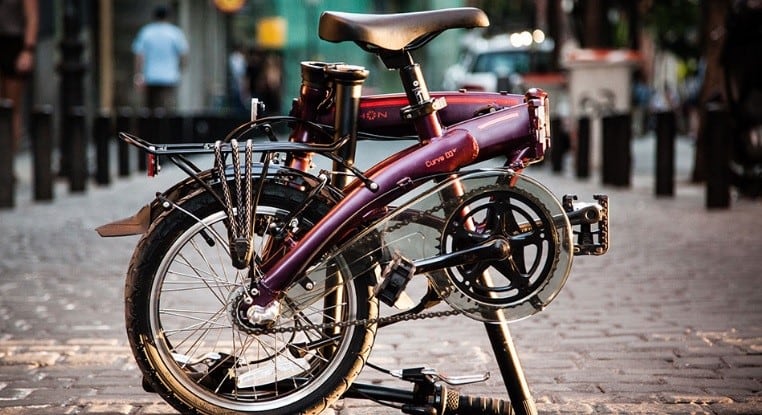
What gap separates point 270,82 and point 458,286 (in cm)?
3204

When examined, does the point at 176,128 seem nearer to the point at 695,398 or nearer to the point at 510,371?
the point at 695,398

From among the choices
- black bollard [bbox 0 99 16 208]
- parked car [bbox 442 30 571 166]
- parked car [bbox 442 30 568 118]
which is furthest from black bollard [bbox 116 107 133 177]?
parked car [bbox 442 30 568 118]

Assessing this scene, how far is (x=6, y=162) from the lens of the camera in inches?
464

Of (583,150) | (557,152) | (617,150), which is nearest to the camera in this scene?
(617,150)

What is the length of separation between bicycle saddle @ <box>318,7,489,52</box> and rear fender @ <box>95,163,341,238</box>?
409 mm

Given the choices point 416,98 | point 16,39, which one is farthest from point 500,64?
point 416,98

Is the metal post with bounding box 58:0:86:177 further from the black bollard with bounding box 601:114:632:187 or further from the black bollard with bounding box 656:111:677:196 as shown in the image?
the black bollard with bounding box 656:111:677:196

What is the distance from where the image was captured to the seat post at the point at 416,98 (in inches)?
161

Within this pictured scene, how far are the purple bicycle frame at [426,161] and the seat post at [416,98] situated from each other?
4cm

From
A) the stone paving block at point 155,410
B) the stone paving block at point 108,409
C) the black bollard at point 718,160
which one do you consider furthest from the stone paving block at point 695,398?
the black bollard at point 718,160

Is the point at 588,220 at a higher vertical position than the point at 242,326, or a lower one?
higher

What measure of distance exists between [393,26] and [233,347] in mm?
1063

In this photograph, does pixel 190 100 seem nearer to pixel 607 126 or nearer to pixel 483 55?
pixel 483 55

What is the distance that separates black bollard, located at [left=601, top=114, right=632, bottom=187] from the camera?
1498 cm
